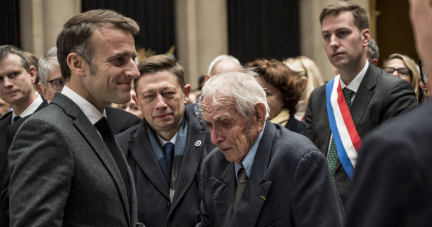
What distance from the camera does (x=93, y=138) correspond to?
185 cm

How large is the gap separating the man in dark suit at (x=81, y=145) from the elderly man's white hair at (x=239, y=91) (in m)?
0.43

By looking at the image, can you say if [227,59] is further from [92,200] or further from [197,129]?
[92,200]

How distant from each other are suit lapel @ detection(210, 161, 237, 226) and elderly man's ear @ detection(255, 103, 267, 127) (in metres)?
0.26

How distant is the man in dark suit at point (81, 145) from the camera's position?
1.57m

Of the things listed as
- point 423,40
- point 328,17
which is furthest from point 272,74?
point 423,40

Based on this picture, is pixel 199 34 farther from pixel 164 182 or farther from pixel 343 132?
pixel 164 182

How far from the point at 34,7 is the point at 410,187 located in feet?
32.7

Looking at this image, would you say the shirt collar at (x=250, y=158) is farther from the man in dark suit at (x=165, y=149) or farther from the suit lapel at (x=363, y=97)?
the suit lapel at (x=363, y=97)

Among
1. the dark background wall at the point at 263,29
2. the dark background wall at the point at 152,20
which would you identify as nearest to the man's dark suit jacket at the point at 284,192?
the dark background wall at the point at 152,20

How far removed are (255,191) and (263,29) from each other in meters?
10.3

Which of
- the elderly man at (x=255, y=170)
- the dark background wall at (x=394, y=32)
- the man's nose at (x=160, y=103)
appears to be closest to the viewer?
the elderly man at (x=255, y=170)

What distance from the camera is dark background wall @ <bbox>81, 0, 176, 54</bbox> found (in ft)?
35.7

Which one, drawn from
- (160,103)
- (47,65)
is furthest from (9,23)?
(160,103)

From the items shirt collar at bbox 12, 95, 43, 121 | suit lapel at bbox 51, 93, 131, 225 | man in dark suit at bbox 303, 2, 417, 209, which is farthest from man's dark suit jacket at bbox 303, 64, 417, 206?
shirt collar at bbox 12, 95, 43, 121
